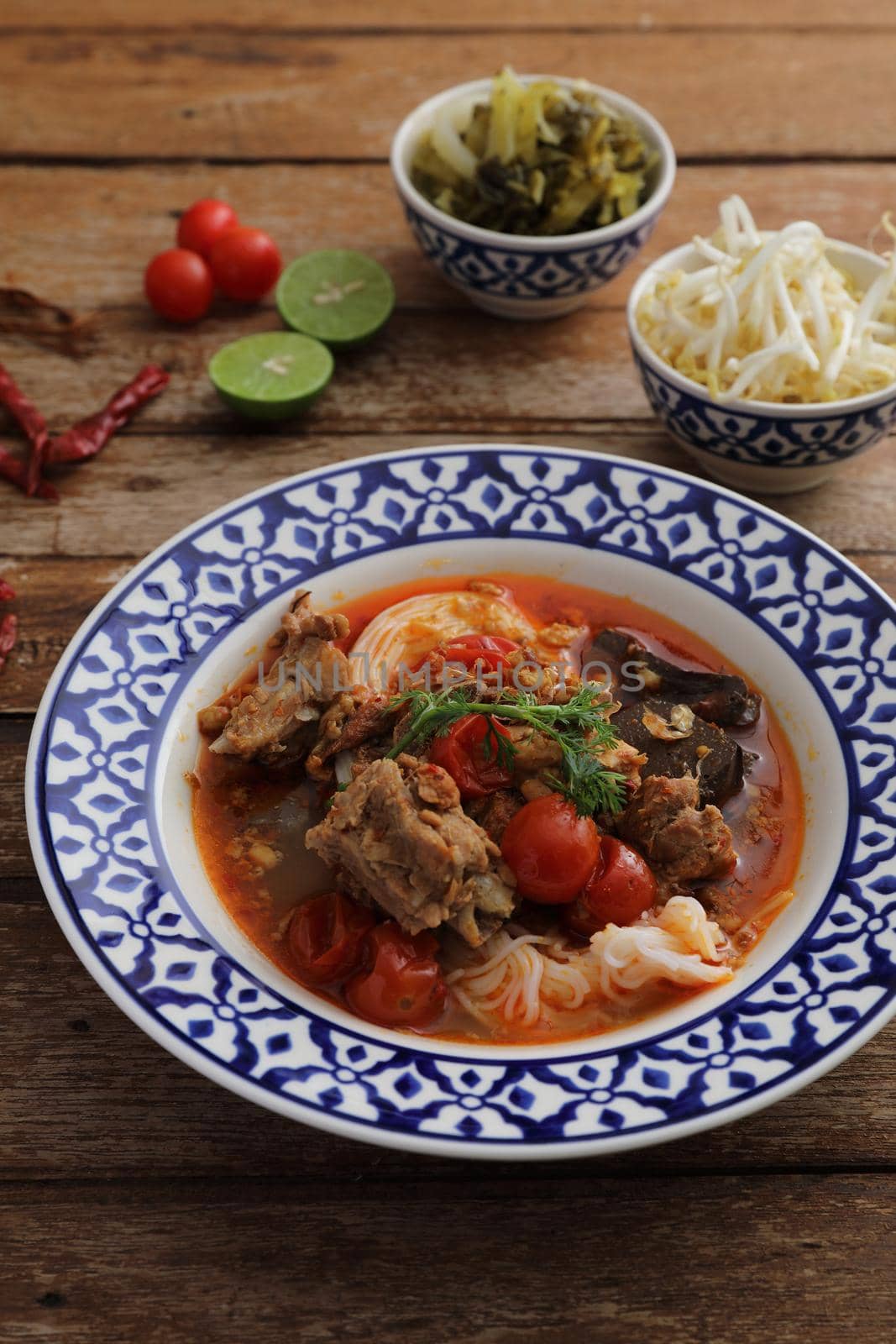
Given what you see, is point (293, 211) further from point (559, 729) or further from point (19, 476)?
point (559, 729)

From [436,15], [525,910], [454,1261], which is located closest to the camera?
[454,1261]

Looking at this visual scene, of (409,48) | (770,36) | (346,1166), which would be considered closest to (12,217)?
(409,48)

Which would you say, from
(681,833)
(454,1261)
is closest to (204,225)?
(681,833)

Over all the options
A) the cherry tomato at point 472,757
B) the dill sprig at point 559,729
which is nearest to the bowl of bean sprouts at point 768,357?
the dill sprig at point 559,729

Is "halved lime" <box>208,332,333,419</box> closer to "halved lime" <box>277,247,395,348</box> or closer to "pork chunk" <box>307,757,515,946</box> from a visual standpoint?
"halved lime" <box>277,247,395,348</box>

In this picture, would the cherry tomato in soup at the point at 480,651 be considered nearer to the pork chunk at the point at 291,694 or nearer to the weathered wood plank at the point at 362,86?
the pork chunk at the point at 291,694

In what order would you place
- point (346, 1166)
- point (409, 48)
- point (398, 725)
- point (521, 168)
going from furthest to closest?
point (409, 48), point (521, 168), point (398, 725), point (346, 1166)

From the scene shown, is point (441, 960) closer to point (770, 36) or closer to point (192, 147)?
point (192, 147)
